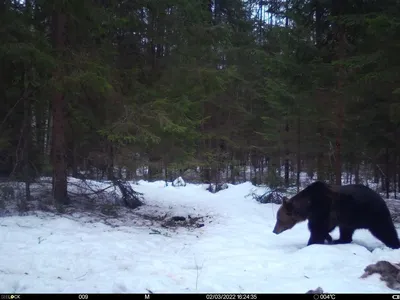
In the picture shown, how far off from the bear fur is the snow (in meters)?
0.45

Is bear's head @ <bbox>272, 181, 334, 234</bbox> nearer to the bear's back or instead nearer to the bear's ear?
the bear's ear

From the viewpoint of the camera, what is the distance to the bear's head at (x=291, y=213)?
872 centimetres

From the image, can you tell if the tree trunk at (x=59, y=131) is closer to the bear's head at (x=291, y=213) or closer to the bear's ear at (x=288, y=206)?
the bear's head at (x=291, y=213)

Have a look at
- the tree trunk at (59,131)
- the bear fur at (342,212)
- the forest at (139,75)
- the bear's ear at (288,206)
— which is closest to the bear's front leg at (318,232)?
the bear fur at (342,212)

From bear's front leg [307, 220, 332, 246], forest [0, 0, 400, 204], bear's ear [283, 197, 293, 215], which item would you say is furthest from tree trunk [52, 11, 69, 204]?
bear's front leg [307, 220, 332, 246]

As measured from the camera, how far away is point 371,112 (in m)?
14.9

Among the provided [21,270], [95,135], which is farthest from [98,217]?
[21,270]

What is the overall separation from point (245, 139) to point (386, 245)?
62.3 ft

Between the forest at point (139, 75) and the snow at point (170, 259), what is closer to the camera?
the snow at point (170, 259)

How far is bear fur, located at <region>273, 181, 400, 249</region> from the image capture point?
309 inches

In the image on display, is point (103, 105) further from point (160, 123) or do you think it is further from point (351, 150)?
point (351, 150)

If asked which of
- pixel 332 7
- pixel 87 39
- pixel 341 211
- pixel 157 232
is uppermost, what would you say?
pixel 332 7

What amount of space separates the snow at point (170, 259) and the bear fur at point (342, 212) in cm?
45

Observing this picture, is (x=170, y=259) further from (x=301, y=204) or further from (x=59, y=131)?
(x=59, y=131)
